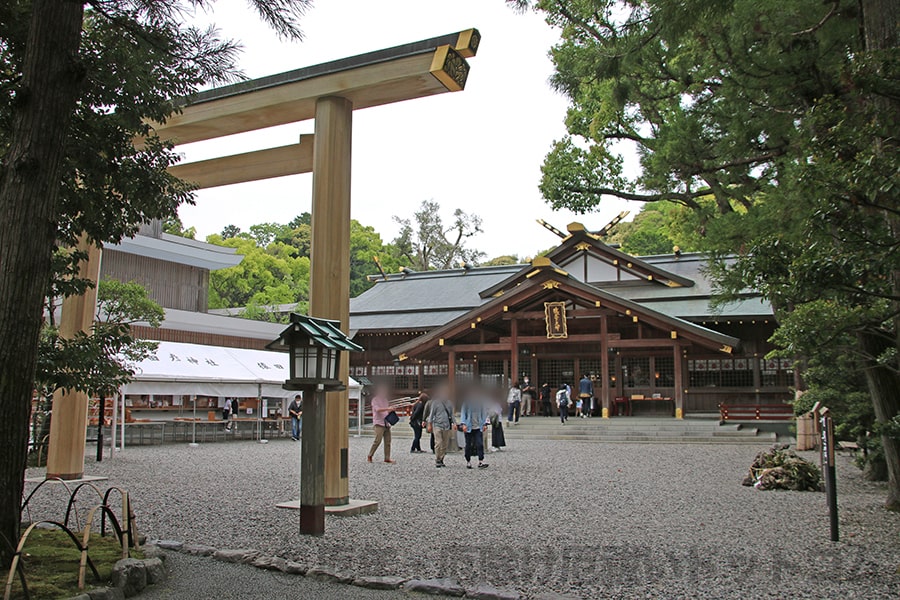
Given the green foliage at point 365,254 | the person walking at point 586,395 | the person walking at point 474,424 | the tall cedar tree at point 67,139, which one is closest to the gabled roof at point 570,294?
the person walking at point 586,395

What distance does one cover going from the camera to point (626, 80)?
46.1 feet

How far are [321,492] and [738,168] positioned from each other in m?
10.3

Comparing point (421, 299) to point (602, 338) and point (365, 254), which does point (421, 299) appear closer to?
point (602, 338)

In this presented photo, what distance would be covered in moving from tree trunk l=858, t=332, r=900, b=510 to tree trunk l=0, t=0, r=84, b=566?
7413 millimetres

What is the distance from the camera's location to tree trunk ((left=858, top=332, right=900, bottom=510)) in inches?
282

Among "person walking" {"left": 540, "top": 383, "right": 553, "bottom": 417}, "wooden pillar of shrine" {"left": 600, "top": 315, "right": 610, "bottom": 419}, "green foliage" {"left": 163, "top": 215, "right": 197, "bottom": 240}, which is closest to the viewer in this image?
"wooden pillar of shrine" {"left": 600, "top": 315, "right": 610, "bottom": 419}

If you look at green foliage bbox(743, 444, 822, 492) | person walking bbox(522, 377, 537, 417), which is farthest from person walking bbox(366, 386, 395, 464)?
person walking bbox(522, 377, 537, 417)

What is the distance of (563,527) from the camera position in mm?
6742

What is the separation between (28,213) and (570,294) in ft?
62.4

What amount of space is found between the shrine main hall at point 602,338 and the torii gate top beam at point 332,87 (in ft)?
47.0

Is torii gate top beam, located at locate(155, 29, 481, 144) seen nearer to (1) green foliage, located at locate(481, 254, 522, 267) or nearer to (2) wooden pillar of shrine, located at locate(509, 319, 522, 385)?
(2) wooden pillar of shrine, located at locate(509, 319, 522, 385)

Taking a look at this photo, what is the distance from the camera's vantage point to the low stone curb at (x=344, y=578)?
4.36 meters

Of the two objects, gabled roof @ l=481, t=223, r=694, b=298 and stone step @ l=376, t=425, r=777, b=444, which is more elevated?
gabled roof @ l=481, t=223, r=694, b=298

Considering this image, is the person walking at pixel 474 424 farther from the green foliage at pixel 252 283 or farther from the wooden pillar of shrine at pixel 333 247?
the green foliage at pixel 252 283
